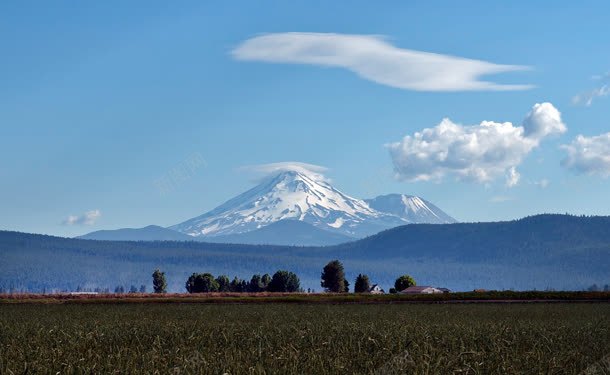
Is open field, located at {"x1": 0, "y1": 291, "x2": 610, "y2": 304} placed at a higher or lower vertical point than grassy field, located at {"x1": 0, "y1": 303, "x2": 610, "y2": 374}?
higher

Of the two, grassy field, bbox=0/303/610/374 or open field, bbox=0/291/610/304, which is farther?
open field, bbox=0/291/610/304

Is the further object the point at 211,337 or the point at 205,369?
the point at 211,337

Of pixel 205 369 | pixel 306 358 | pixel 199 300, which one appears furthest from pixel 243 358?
pixel 199 300

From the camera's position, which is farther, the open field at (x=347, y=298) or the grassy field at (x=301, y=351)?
the open field at (x=347, y=298)

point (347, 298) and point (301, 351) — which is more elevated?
point (347, 298)

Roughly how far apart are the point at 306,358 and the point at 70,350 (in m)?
7.71

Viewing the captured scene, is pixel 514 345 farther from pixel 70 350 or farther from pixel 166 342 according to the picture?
pixel 70 350

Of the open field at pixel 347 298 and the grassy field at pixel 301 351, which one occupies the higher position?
the open field at pixel 347 298

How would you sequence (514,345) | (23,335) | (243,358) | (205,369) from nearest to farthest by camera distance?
1. (205,369)
2. (243,358)
3. (514,345)
4. (23,335)

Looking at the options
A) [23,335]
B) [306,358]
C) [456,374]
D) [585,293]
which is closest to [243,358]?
[306,358]

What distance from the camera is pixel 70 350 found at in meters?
28.8

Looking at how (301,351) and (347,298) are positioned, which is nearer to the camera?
(301,351)

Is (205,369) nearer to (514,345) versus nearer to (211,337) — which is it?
(211,337)

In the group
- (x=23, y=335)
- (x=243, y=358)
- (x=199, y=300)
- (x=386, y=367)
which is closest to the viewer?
(x=386, y=367)
